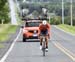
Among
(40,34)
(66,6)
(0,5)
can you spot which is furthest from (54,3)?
(40,34)

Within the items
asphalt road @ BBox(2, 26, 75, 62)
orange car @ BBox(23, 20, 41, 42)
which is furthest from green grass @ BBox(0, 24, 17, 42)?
asphalt road @ BBox(2, 26, 75, 62)

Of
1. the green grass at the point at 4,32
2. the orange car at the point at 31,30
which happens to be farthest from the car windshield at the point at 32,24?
the green grass at the point at 4,32

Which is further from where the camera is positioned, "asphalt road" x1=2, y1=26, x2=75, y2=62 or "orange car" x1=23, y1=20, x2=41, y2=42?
"orange car" x1=23, y1=20, x2=41, y2=42

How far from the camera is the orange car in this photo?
40.2 metres

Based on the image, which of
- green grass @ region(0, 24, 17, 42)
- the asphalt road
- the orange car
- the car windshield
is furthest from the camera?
green grass @ region(0, 24, 17, 42)

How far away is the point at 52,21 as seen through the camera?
11888 cm

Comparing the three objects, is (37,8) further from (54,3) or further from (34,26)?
(34,26)

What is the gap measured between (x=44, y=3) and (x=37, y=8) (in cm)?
316

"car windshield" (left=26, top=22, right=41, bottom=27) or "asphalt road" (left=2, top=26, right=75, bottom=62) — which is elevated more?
"car windshield" (left=26, top=22, right=41, bottom=27)

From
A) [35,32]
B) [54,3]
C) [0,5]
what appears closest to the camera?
[35,32]

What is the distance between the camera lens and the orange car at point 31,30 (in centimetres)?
4021

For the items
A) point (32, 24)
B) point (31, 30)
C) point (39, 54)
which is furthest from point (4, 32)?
point (39, 54)

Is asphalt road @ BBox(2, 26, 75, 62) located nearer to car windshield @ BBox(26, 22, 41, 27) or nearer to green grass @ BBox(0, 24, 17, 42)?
car windshield @ BBox(26, 22, 41, 27)

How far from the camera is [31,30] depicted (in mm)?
40531
